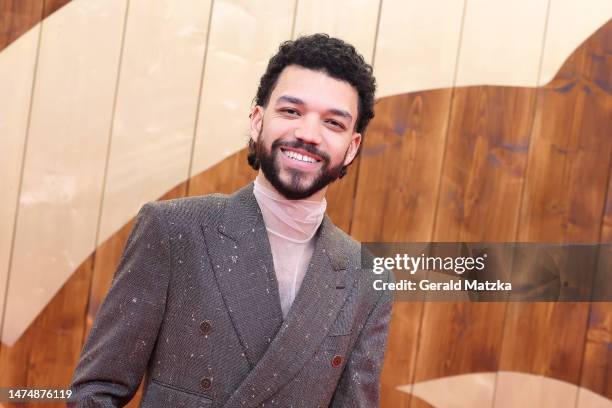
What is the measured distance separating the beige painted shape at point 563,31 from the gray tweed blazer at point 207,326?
108cm

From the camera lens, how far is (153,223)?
134 cm

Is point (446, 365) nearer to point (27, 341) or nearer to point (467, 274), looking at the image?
point (467, 274)

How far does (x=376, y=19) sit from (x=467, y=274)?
2.41ft

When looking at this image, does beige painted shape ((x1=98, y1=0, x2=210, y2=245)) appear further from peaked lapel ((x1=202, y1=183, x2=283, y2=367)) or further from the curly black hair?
peaked lapel ((x1=202, y1=183, x2=283, y2=367))

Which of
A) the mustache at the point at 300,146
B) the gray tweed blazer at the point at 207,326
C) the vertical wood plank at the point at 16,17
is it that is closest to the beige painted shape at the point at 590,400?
the gray tweed blazer at the point at 207,326

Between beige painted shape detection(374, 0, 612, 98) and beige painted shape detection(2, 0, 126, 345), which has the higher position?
beige painted shape detection(374, 0, 612, 98)

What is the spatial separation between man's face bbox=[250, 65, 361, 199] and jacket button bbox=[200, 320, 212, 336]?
0.27 metres

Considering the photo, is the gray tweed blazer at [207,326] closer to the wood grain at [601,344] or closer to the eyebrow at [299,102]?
the eyebrow at [299,102]

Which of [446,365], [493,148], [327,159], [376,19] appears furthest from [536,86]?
[327,159]

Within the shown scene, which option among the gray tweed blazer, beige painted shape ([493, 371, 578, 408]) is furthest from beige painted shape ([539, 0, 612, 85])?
the gray tweed blazer

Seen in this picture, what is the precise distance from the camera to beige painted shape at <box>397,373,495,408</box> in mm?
2127

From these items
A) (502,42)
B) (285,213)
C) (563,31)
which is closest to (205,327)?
(285,213)

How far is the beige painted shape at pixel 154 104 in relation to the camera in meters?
2.07

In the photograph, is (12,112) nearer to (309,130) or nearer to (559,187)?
(309,130)
